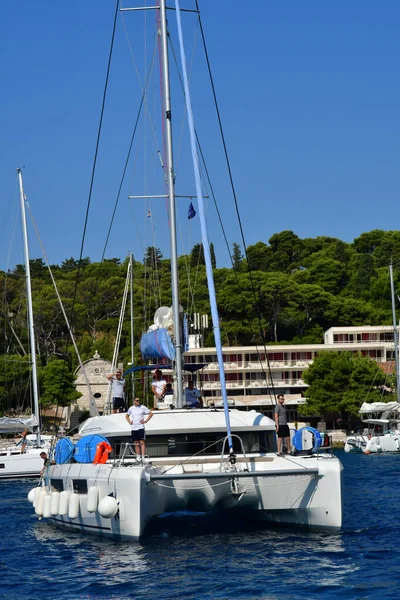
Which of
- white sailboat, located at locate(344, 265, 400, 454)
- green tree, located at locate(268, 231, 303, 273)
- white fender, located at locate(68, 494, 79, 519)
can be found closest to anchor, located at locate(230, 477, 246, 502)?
white fender, located at locate(68, 494, 79, 519)

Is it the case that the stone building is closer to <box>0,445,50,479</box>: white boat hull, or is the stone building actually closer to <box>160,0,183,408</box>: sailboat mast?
<box>0,445,50,479</box>: white boat hull

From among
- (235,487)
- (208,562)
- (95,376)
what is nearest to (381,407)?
(95,376)

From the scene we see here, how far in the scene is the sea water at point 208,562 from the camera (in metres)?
13.5

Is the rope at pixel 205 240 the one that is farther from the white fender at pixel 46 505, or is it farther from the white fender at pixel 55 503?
the white fender at pixel 46 505

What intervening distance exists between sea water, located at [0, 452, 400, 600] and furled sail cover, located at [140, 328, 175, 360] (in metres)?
Answer: 3.77

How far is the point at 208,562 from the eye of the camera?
50.1ft

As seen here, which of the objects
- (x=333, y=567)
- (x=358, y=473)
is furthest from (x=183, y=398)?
(x=358, y=473)

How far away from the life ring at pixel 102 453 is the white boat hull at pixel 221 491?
1.03ft

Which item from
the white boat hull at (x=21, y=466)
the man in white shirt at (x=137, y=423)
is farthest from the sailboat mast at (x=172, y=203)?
the white boat hull at (x=21, y=466)

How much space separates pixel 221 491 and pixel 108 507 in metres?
2.08

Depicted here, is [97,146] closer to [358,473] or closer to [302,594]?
[302,594]

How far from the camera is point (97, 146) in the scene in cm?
2322

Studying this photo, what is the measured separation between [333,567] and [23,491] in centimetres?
1910

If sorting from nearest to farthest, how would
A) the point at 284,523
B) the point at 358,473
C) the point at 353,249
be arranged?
the point at 284,523 < the point at 358,473 < the point at 353,249
